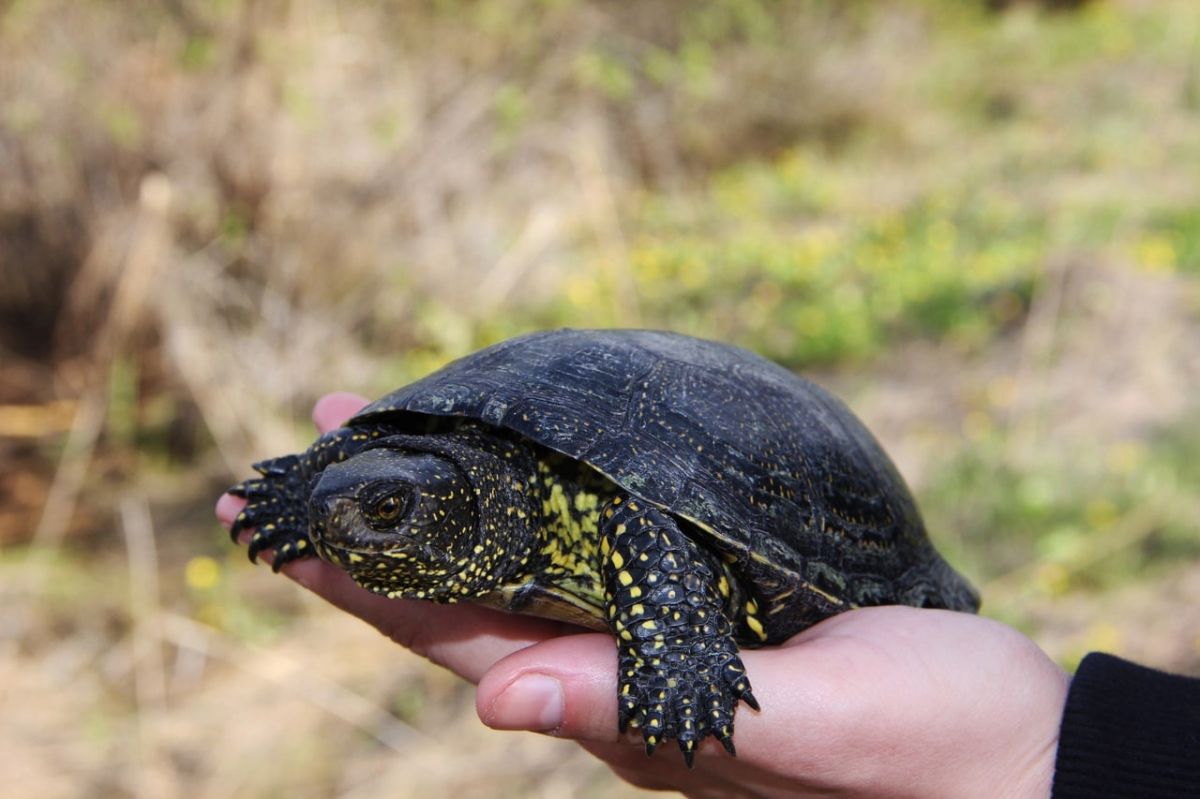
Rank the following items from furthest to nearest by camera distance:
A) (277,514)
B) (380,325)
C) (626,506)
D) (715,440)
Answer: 1. (380,325)
2. (277,514)
3. (715,440)
4. (626,506)

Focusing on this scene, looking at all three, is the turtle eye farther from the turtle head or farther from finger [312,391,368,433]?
finger [312,391,368,433]

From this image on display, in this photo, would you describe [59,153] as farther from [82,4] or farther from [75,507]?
[75,507]

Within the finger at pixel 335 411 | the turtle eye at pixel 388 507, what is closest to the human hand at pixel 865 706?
the turtle eye at pixel 388 507

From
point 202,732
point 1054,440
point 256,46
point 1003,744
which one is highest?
point 256,46

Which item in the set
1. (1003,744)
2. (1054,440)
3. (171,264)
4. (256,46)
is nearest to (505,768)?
(1003,744)

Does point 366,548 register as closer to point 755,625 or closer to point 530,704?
point 530,704

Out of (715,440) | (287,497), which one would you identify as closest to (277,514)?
(287,497)

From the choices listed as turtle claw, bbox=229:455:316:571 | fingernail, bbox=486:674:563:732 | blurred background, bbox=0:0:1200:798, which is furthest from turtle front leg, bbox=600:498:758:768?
blurred background, bbox=0:0:1200:798
